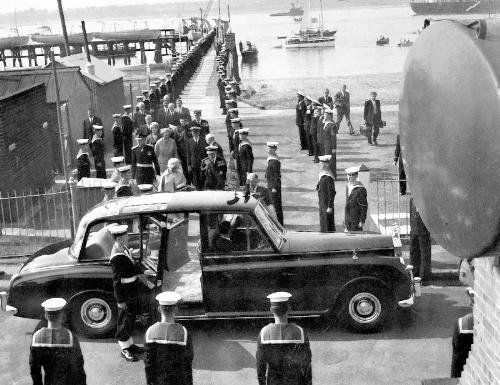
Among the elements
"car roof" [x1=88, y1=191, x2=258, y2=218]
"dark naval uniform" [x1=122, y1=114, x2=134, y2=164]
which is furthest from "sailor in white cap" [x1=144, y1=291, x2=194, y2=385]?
"dark naval uniform" [x1=122, y1=114, x2=134, y2=164]

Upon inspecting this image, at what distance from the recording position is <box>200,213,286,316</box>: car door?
820 cm

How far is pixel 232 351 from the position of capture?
26.8 ft

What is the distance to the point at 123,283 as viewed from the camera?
774 centimetres

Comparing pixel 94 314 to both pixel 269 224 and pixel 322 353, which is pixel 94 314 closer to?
pixel 269 224

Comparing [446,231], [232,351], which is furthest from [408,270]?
[446,231]

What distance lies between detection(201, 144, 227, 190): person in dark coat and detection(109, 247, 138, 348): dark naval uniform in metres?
4.87

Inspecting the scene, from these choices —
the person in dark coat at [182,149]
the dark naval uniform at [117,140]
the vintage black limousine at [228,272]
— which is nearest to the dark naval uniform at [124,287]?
the vintage black limousine at [228,272]

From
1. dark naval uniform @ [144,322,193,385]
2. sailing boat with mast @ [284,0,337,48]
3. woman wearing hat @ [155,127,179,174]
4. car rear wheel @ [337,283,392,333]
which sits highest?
sailing boat with mast @ [284,0,337,48]

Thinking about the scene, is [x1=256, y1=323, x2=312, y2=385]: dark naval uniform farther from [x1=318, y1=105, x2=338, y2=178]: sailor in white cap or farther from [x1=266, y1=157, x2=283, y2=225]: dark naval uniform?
[x1=318, y1=105, x2=338, y2=178]: sailor in white cap

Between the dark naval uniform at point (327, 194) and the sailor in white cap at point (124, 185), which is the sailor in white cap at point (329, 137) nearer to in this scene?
the dark naval uniform at point (327, 194)

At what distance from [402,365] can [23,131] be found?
33.7 ft

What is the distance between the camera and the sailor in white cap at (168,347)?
5.92 m

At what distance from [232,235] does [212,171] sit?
173 inches

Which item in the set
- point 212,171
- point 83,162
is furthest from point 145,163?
point 212,171
